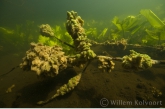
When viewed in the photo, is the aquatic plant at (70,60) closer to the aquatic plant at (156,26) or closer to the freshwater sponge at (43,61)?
the freshwater sponge at (43,61)

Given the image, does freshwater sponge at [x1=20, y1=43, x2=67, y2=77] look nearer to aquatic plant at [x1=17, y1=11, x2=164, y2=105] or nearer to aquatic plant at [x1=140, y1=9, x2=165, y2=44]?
aquatic plant at [x1=17, y1=11, x2=164, y2=105]

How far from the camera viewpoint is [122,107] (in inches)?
90.2

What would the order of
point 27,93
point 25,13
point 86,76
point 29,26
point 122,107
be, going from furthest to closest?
point 25,13 → point 29,26 → point 86,76 → point 27,93 → point 122,107

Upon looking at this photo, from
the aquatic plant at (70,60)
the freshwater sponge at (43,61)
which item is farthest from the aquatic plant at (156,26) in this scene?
the freshwater sponge at (43,61)

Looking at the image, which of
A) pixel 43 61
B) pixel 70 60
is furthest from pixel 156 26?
pixel 43 61

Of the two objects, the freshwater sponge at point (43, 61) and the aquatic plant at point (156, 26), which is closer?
the freshwater sponge at point (43, 61)

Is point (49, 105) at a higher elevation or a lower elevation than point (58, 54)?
lower

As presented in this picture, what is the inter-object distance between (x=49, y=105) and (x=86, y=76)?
1.17 metres

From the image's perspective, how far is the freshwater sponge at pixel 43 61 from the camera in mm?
2164

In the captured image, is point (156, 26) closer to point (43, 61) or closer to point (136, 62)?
point (136, 62)

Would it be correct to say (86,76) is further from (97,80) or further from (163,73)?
(163,73)

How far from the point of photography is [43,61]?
2281 mm

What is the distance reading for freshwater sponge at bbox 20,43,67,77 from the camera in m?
2.16

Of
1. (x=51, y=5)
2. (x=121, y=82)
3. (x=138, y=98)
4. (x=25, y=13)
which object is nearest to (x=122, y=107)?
(x=138, y=98)
